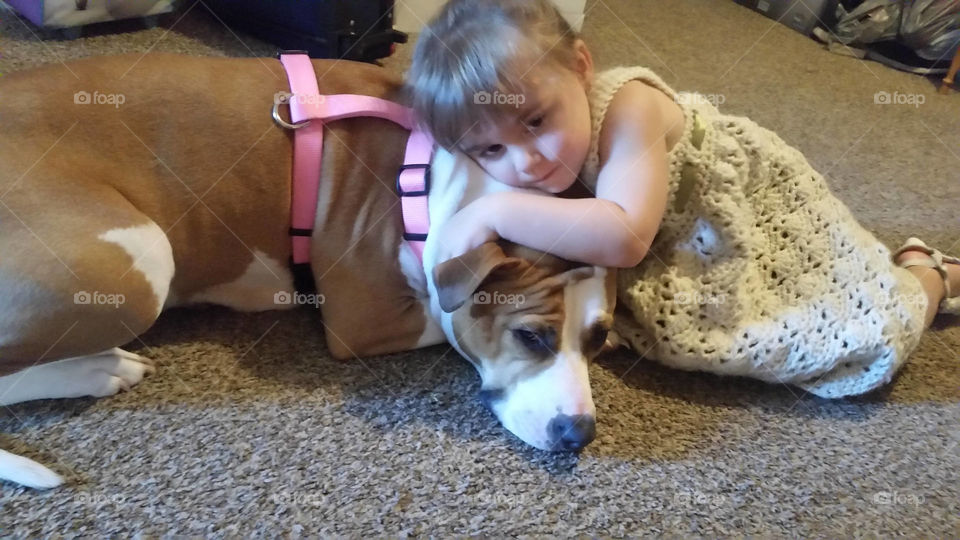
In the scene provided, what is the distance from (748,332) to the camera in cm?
144

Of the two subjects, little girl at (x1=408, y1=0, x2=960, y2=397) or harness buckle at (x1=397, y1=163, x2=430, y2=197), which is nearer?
little girl at (x1=408, y1=0, x2=960, y2=397)

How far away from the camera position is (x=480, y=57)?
1.20m

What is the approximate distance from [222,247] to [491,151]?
0.56 meters

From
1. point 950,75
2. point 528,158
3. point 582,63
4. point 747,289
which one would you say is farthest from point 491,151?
point 950,75

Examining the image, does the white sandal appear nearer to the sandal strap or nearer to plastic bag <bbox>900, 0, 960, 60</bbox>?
the sandal strap

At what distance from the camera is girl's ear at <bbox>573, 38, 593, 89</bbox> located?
130 cm

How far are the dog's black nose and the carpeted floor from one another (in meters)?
0.08

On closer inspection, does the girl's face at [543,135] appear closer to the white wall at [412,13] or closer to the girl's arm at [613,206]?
the girl's arm at [613,206]

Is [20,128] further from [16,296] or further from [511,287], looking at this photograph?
[511,287]

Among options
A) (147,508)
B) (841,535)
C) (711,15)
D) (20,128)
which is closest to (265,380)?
(147,508)

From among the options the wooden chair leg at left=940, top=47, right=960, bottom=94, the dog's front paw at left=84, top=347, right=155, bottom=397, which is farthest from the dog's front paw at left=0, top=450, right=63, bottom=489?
the wooden chair leg at left=940, top=47, right=960, bottom=94

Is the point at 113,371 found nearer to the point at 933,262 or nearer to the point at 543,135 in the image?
the point at 543,135

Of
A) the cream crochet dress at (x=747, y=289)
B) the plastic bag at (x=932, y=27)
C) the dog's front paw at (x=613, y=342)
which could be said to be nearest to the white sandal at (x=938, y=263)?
the cream crochet dress at (x=747, y=289)

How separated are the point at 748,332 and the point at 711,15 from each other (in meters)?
2.33
